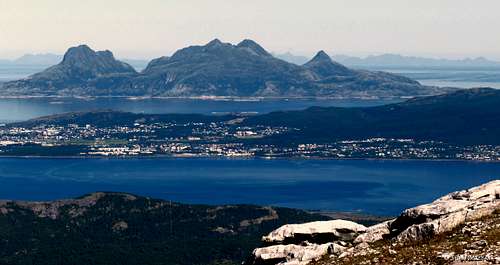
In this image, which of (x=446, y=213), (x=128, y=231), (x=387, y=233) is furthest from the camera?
(x=128, y=231)

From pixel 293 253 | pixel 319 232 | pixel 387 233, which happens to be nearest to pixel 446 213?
pixel 387 233

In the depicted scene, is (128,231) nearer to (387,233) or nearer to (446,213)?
(387,233)

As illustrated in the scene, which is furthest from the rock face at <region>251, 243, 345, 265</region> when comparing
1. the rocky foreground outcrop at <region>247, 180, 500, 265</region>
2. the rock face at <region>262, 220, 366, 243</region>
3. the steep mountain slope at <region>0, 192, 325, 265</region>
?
the steep mountain slope at <region>0, 192, 325, 265</region>

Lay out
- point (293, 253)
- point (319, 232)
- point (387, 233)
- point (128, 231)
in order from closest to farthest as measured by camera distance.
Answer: point (387, 233) → point (293, 253) → point (319, 232) → point (128, 231)

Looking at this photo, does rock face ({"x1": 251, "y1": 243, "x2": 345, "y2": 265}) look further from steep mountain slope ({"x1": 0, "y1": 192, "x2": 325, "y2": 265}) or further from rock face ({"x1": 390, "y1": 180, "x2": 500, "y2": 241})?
steep mountain slope ({"x1": 0, "y1": 192, "x2": 325, "y2": 265})

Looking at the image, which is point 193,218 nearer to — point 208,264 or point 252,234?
point 252,234
